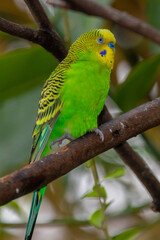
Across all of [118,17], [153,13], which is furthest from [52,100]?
[153,13]

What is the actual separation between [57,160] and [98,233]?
1.48 metres

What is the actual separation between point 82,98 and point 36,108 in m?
0.48

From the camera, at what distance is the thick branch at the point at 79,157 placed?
790 mm

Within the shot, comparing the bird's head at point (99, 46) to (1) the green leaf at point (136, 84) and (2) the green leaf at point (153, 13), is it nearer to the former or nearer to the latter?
(1) the green leaf at point (136, 84)

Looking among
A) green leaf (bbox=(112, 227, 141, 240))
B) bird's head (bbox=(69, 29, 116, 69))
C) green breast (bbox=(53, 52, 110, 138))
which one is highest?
bird's head (bbox=(69, 29, 116, 69))

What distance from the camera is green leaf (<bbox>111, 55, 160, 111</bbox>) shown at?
1.56 meters

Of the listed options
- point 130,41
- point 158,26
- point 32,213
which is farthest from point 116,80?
point 32,213

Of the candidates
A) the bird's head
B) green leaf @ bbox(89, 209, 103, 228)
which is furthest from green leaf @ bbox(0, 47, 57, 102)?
green leaf @ bbox(89, 209, 103, 228)

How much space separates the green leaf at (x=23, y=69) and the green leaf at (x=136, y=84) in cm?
29

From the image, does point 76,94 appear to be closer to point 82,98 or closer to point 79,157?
point 82,98

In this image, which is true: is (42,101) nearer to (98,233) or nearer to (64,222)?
(64,222)

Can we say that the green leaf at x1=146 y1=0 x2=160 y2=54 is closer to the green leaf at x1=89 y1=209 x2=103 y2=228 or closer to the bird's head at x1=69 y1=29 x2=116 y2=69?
the bird's head at x1=69 y1=29 x2=116 y2=69

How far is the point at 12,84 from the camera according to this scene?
5.45ft

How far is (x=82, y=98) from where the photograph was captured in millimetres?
1339
